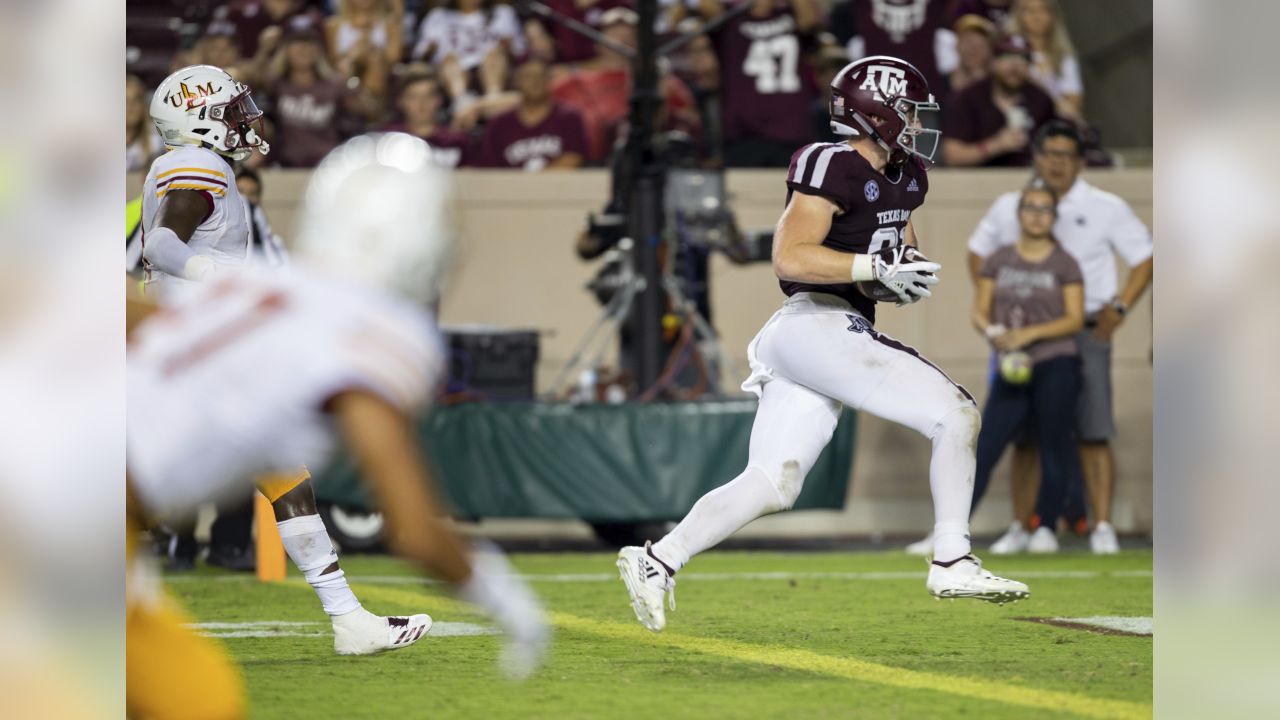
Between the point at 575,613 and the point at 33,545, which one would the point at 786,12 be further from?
the point at 33,545

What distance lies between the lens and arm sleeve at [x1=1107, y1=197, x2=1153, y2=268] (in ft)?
32.8

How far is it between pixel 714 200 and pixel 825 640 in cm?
470

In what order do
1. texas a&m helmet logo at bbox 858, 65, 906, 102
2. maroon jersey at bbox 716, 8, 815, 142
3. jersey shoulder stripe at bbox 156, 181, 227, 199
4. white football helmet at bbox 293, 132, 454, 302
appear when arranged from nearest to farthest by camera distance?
1. white football helmet at bbox 293, 132, 454, 302
2. texas a&m helmet logo at bbox 858, 65, 906, 102
3. jersey shoulder stripe at bbox 156, 181, 227, 199
4. maroon jersey at bbox 716, 8, 815, 142

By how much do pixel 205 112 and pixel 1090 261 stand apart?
18.4 ft

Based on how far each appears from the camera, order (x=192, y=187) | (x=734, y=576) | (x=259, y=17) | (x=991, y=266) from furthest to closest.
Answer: (x=259, y=17) < (x=991, y=266) < (x=734, y=576) < (x=192, y=187)

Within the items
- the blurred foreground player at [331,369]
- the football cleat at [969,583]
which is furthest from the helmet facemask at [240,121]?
the blurred foreground player at [331,369]

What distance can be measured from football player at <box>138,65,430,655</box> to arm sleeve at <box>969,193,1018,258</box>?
500cm

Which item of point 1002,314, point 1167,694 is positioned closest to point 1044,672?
point 1167,694

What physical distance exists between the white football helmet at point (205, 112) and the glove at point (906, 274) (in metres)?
2.17

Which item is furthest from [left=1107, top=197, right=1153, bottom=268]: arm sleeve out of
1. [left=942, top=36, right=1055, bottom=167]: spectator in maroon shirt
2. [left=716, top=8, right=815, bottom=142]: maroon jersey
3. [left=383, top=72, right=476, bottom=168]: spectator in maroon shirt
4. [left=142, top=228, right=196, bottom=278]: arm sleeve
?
[left=142, top=228, right=196, bottom=278]: arm sleeve

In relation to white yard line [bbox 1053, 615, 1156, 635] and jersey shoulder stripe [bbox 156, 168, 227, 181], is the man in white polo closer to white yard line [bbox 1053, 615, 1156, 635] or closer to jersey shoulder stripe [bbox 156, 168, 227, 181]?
white yard line [bbox 1053, 615, 1156, 635]

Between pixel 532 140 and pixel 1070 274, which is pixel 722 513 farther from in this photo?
pixel 532 140

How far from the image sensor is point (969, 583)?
5.00 m

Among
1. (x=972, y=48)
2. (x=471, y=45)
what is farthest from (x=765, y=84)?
(x=471, y=45)
